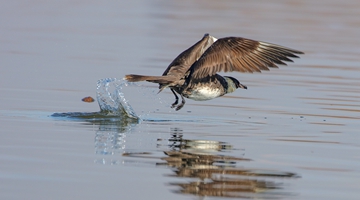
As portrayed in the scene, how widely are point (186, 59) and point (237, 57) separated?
841mm

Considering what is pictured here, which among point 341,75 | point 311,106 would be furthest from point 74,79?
point 341,75

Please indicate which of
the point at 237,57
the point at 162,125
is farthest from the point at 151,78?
the point at 237,57

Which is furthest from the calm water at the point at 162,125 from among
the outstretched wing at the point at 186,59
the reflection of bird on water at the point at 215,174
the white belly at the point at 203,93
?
the outstretched wing at the point at 186,59

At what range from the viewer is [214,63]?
30.5 ft

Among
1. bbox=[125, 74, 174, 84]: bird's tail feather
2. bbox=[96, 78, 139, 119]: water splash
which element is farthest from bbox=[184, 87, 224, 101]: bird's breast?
bbox=[96, 78, 139, 119]: water splash

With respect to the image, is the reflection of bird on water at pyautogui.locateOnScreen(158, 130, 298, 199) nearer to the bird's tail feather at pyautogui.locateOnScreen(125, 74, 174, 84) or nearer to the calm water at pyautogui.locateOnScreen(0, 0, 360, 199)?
the calm water at pyautogui.locateOnScreen(0, 0, 360, 199)

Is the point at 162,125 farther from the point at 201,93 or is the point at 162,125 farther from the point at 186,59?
the point at 186,59

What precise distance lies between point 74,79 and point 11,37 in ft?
16.8

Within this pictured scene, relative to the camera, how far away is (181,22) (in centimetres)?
2280

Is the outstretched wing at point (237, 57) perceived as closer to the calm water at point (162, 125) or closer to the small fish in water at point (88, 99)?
the calm water at point (162, 125)

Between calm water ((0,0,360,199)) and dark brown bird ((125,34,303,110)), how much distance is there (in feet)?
1.46

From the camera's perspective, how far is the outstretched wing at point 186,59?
9.84 m

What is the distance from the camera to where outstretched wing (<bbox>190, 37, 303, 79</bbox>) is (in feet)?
30.6

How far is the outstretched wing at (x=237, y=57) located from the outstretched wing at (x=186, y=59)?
11.5 inches
